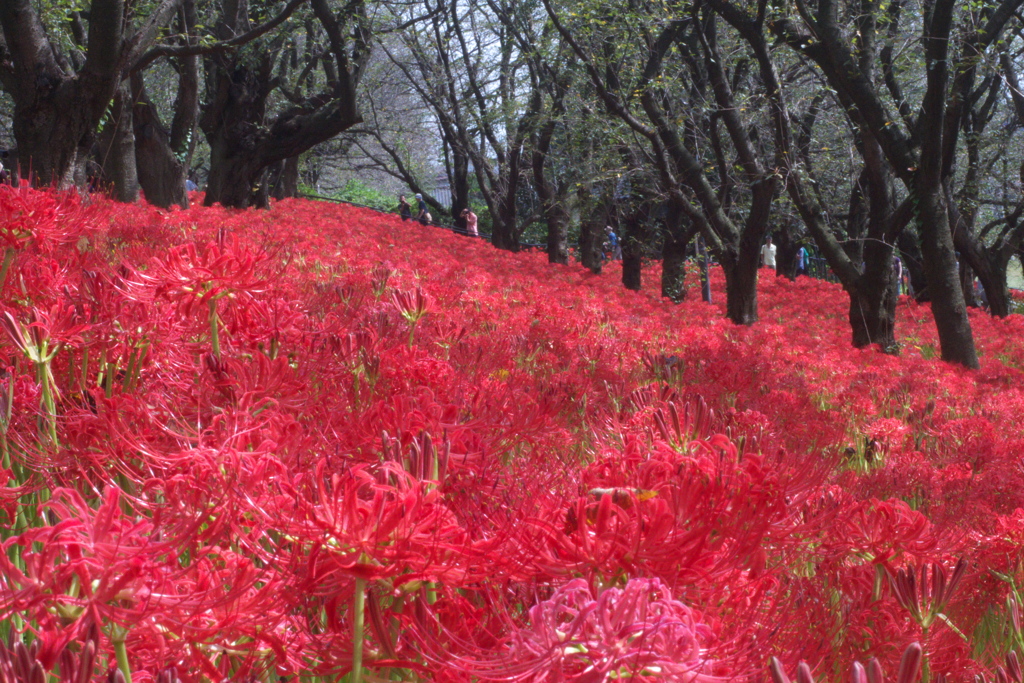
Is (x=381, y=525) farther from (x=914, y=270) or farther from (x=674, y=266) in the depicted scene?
(x=914, y=270)

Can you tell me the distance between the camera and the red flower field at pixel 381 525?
0.85m

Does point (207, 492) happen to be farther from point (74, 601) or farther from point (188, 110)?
point (188, 110)

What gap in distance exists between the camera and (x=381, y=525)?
0.87 m

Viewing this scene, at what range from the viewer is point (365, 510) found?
87cm

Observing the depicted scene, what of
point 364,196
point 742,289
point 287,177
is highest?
point 364,196

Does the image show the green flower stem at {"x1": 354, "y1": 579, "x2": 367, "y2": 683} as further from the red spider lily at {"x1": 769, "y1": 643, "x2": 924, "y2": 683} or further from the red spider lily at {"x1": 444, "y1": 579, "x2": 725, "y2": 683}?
the red spider lily at {"x1": 769, "y1": 643, "x2": 924, "y2": 683}

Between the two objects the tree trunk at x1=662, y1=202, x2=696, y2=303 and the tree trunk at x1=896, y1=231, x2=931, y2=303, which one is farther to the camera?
the tree trunk at x1=896, y1=231, x2=931, y2=303

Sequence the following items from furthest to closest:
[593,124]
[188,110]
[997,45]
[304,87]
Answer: [304,87] → [593,124] → [188,110] → [997,45]

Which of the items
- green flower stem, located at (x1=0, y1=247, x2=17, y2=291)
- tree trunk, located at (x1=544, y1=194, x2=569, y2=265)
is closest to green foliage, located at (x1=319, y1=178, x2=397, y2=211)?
tree trunk, located at (x1=544, y1=194, x2=569, y2=265)

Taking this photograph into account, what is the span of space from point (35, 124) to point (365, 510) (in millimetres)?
7271

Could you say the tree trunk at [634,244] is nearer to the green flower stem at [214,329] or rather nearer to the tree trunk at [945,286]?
the tree trunk at [945,286]

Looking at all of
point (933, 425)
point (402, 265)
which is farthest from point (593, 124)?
point (933, 425)

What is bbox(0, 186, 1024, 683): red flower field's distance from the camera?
0.85m

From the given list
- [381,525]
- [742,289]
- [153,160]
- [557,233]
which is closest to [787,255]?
[557,233]
